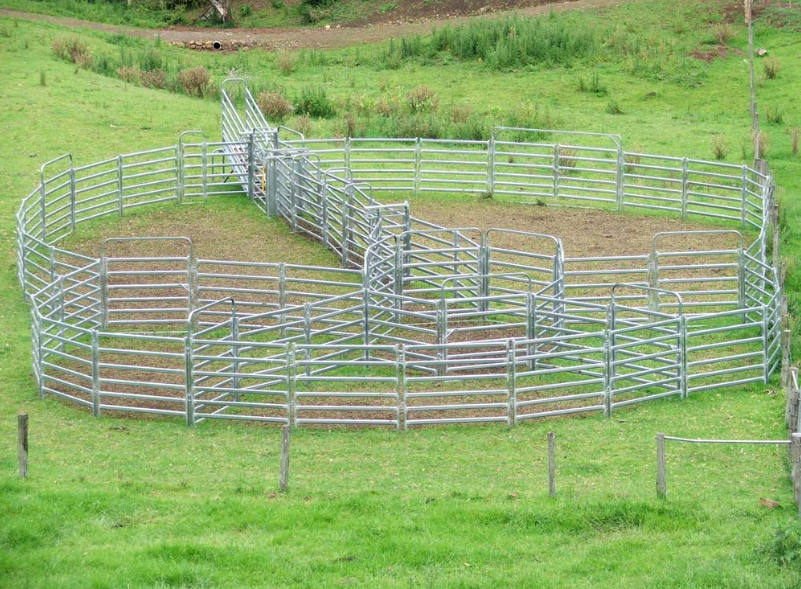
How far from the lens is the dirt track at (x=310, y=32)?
44531 mm

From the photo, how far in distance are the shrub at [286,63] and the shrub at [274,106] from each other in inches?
208

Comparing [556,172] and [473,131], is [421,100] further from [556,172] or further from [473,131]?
[556,172]

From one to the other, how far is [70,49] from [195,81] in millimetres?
4470

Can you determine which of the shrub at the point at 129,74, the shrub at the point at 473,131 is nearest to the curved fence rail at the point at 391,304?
the shrub at the point at 473,131

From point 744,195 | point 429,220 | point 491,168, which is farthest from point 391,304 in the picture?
point 491,168

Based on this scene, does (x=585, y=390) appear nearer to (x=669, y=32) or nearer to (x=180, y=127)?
(x=180, y=127)

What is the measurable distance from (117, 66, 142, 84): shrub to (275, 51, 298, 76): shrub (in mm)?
4242

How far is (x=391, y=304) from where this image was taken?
70.7ft

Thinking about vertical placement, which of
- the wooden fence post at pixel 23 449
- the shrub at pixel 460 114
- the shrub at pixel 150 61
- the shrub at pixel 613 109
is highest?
the wooden fence post at pixel 23 449

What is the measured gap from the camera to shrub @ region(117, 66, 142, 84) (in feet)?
126

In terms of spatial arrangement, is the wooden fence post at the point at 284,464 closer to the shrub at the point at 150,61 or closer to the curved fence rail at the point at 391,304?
the curved fence rail at the point at 391,304

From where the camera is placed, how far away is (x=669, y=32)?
41094 millimetres

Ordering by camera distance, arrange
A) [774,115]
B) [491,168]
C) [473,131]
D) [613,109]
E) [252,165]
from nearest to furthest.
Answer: [252,165] < [491,168] < [473,131] < [774,115] < [613,109]

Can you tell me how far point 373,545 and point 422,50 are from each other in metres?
29.9
